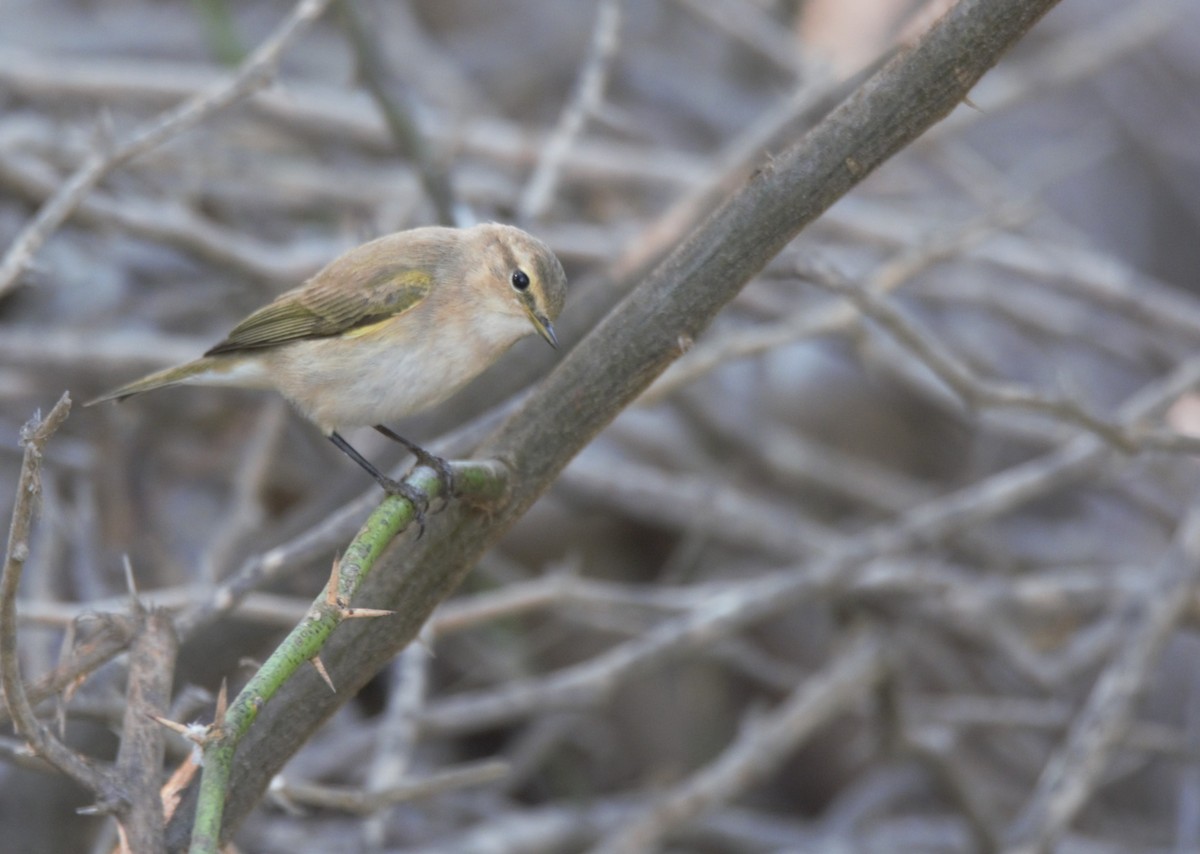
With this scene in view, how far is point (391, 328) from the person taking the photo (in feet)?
9.48

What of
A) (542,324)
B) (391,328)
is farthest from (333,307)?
(542,324)

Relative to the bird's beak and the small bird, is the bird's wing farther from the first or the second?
the bird's beak

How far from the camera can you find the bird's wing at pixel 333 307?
2.89 m

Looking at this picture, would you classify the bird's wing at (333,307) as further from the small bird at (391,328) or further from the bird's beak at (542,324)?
the bird's beak at (542,324)

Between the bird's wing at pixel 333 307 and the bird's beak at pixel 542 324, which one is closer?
the bird's beak at pixel 542 324

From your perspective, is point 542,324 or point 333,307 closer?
point 542,324

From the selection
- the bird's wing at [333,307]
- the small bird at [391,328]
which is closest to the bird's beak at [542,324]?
the small bird at [391,328]

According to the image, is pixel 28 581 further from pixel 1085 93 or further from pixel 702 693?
pixel 1085 93

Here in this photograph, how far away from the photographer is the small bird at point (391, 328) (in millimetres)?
2785

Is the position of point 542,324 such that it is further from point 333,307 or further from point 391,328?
point 333,307

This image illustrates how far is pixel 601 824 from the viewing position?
4.42 metres

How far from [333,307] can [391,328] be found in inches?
5.8

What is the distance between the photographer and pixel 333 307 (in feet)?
9.60

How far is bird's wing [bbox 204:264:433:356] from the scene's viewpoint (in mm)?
2893
